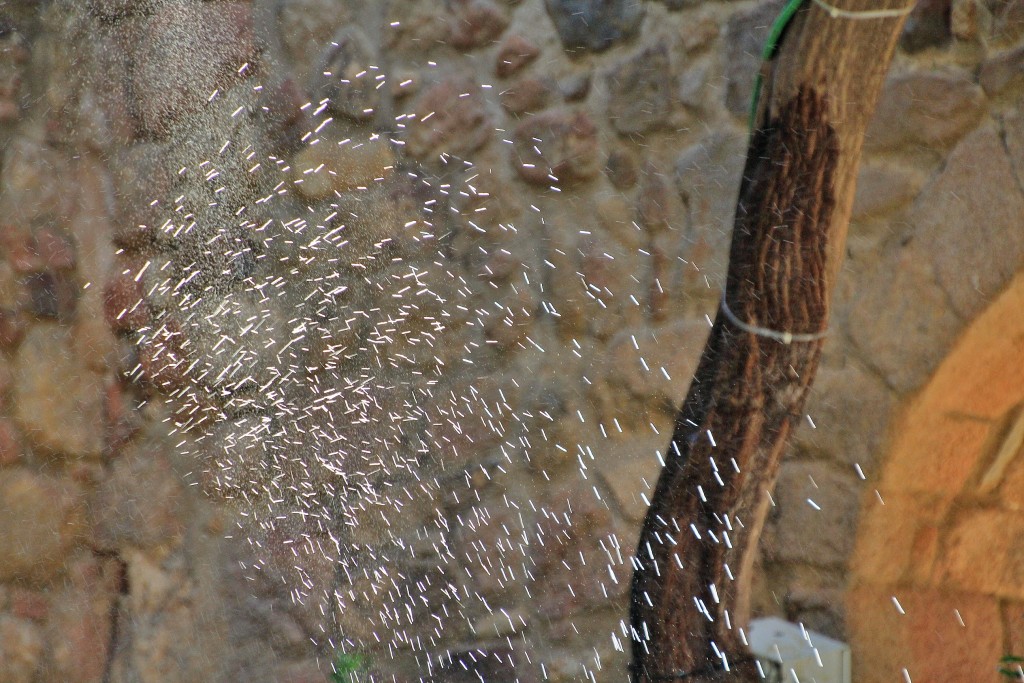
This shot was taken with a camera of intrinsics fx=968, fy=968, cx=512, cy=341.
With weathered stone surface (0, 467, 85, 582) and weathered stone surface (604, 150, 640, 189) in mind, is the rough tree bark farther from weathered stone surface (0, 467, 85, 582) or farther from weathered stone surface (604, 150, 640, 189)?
weathered stone surface (0, 467, 85, 582)

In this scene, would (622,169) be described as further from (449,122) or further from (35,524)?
(35,524)

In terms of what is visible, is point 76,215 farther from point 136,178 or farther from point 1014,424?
point 1014,424

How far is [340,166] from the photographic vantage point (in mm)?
1605

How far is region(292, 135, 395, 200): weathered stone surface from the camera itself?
1586mm

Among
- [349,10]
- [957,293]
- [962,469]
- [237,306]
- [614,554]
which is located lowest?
[614,554]

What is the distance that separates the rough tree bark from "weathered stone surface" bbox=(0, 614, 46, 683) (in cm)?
112

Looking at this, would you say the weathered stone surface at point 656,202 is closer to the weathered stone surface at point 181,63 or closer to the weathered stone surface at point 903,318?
the weathered stone surface at point 903,318

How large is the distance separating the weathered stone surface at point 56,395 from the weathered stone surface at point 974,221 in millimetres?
1351

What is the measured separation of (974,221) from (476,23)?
78 cm

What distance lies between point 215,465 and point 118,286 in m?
0.36

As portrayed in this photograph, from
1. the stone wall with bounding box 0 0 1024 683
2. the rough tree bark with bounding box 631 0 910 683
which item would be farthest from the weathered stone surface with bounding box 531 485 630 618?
the rough tree bark with bounding box 631 0 910 683

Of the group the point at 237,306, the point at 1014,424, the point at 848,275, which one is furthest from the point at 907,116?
the point at 237,306

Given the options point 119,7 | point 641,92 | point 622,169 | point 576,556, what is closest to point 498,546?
A: point 576,556

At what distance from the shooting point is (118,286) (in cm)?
169
